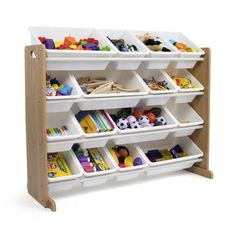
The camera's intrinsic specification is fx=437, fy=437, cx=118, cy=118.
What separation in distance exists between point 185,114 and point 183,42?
0.69 m

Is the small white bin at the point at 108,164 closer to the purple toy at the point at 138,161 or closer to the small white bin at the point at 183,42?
the purple toy at the point at 138,161

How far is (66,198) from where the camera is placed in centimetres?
345

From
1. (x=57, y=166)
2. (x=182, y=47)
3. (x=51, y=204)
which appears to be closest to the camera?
(x=51, y=204)

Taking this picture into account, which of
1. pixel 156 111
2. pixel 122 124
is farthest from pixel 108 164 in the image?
pixel 156 111

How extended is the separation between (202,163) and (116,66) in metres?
1.30

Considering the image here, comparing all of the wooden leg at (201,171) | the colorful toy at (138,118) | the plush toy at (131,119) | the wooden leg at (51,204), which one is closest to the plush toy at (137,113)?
the colorful toy at (138,118)

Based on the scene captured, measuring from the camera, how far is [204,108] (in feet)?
13.3

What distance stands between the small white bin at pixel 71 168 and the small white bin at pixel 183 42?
1.25 m

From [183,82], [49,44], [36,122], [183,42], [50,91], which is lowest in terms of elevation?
[36,122]

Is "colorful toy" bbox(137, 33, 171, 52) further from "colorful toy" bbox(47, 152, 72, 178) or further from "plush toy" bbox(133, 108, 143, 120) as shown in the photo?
"colorful toy" bbox(47, 152, 72, 178)

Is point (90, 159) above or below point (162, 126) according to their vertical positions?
below

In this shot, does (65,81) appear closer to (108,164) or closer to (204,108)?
(108,164)
